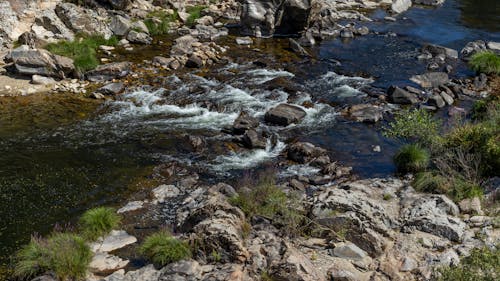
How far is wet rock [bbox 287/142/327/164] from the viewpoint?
19.8 m

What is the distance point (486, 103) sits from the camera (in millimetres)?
23562

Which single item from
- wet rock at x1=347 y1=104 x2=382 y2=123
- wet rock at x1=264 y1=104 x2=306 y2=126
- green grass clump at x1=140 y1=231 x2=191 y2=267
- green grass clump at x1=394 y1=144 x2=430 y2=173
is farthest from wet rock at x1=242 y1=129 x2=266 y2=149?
→ green grass clump at x1=140 y1=231 x2=191 y2=267

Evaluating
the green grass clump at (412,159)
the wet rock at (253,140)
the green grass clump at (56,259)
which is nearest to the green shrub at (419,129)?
the green grass clump at (412,159)

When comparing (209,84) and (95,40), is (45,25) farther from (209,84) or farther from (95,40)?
(209,84)

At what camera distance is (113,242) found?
14.3 m

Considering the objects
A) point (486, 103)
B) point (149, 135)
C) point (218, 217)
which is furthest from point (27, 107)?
point (486, 103)

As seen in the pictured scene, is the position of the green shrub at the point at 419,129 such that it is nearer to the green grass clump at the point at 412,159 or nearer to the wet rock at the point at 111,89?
the green grass clump at the point at 412,159

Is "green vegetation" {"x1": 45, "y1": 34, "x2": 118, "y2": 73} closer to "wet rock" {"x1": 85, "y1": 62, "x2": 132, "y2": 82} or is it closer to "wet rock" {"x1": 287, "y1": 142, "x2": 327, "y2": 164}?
"wet rock" {"x1": 85, "y1": 62, "x2": 132, "y2": 82}

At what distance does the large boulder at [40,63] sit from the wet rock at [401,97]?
54.1ft

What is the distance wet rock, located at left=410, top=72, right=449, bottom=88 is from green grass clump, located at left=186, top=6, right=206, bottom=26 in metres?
16.5

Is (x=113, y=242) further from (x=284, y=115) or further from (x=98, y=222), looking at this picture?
(x=284, y=115)

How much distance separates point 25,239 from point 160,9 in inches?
1047

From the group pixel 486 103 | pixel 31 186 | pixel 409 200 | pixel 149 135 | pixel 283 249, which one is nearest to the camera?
pixel 283 249

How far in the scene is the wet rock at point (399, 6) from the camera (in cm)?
4271
